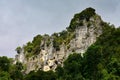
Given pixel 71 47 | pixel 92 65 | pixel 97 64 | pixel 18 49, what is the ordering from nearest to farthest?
1. pixel 97 64
2. pixel 92 65
3. pixel 71 47
4. pixel 18 49

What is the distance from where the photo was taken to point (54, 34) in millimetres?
98000

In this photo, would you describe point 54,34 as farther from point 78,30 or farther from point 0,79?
point 0,79

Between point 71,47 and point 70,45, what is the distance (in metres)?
0.66

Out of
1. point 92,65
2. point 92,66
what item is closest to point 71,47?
point 92,65

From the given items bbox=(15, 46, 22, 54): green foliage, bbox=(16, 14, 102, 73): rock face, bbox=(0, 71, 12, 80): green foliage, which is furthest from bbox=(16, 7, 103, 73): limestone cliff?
bbox=(0, 71, 12, 80): green foliage

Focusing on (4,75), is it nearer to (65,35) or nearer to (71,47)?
(71,47)

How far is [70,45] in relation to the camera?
91.2 m

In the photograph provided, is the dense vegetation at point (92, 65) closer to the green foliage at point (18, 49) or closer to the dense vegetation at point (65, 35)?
the dense vegetation at point (65, 35)

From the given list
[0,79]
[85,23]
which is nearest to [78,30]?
[85,23]

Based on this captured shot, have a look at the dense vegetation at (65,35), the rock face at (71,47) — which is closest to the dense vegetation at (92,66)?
the rock face at (71,47)

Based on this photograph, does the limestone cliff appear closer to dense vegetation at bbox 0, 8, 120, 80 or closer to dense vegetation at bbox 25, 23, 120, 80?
dense vegetation at bbox 0, 8, 120, 80

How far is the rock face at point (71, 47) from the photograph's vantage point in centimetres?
8956

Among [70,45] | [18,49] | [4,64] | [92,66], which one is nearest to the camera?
[92,66]

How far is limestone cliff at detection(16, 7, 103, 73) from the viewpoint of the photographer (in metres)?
89.8
